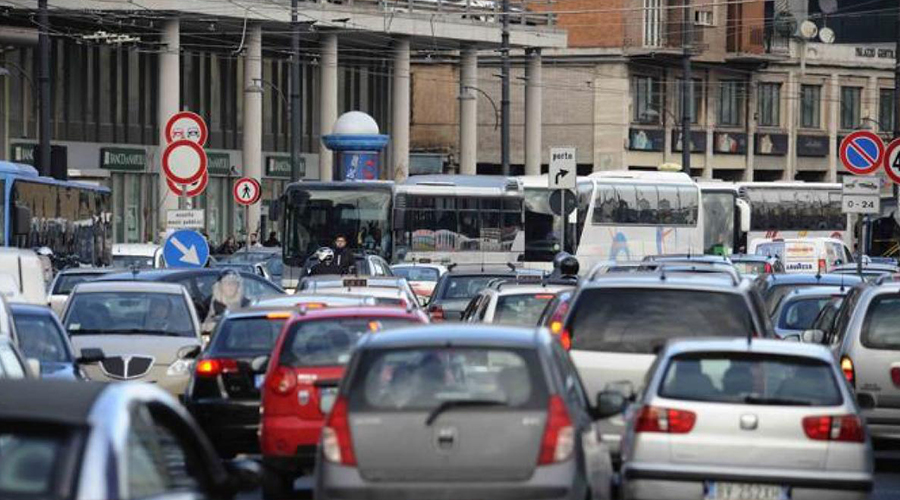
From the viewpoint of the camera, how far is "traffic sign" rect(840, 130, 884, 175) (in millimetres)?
32156

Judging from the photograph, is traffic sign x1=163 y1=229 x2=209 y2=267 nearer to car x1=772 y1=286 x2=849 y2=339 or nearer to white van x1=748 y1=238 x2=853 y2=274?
car x1=772 y1=286 x2=849 y2=339

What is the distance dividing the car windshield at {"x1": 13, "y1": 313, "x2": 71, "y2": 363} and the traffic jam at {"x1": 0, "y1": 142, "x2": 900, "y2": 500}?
18 millimetres

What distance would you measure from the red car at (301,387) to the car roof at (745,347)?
97.0 inches

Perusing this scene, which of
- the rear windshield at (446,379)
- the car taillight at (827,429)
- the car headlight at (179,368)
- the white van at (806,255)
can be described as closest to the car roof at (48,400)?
the rear windshield at (446,379)

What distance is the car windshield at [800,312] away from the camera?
2477cm

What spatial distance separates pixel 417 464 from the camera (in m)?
11.3

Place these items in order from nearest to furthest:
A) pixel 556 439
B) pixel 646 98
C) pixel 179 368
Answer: pixel 556 439 < pixel 179 368 < pixel 646 98

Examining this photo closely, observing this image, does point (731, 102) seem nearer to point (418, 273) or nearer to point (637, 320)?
point (418, 273)

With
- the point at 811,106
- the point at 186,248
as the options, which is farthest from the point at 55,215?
the point at 811,106

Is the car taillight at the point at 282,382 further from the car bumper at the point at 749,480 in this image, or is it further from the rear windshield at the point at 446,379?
the rear windshield at the point at 446,379

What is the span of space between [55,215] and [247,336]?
22559mm

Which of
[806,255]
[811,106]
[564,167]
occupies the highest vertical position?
[811,106]

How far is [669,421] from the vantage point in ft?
43.5

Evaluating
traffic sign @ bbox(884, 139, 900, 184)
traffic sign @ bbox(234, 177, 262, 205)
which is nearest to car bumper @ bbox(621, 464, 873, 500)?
traffic sign @ bbox(884, 139, 900, 184)
